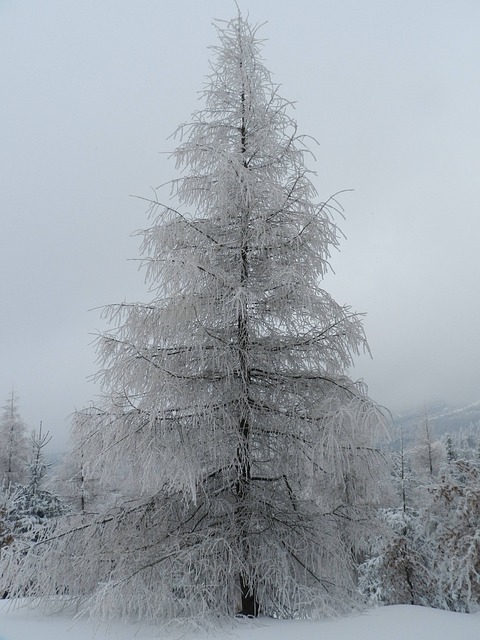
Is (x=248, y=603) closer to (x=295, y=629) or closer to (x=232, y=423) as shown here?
(x=295, y=629)

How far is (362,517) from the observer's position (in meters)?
6.34

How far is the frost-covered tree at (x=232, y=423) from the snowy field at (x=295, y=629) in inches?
10.7

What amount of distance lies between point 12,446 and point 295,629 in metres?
30.0

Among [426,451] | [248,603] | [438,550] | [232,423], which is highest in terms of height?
[232,423]

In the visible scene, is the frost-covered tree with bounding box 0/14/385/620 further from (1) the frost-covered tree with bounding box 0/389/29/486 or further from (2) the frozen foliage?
(1) the frost-covered tree with bounding box 0/389/29/486

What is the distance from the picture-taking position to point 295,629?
5.09m

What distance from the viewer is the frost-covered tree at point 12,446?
30.2 metres

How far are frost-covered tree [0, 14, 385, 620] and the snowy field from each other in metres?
0.27

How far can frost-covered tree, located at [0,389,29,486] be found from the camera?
30234mm

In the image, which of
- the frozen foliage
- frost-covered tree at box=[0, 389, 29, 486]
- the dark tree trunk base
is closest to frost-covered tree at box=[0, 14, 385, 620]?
the dark tree trunk base

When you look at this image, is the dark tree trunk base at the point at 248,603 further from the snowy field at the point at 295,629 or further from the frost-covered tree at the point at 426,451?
the frost-covered tree at the point at 426,451

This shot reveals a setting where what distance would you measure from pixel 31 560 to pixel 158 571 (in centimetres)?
163

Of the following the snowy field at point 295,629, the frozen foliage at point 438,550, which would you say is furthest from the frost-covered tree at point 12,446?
the snowy field at point 295,629

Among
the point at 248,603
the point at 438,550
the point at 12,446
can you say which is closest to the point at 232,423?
the point at 248,603
